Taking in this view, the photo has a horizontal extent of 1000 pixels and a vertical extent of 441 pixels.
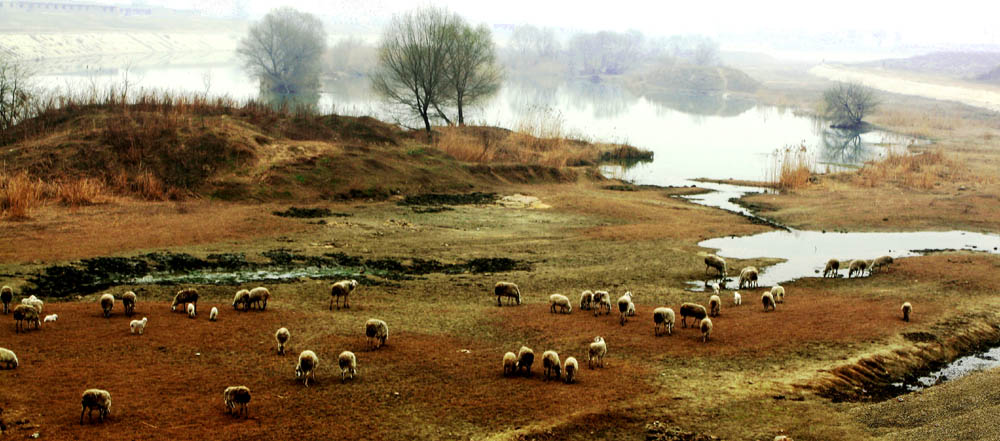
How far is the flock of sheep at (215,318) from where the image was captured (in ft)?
31.4

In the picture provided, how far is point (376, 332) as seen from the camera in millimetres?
13156

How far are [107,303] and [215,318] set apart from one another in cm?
184

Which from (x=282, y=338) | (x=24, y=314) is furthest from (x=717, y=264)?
(x=24, y=314)

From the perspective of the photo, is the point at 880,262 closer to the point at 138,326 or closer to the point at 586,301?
the point at 586,301

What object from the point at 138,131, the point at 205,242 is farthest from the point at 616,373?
the point at 138,131

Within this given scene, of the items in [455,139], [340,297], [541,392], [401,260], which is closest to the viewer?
[541,392]

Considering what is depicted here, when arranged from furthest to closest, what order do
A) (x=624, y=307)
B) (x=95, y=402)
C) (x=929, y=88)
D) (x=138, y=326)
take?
(x=929, y=88) → (x=624, y=307) → (x=138, y=326) → (x=95, y=402)

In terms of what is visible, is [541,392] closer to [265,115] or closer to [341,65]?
[265,115]

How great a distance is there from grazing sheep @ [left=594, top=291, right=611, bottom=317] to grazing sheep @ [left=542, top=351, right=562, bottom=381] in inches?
171

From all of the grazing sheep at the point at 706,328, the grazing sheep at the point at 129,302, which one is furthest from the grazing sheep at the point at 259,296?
the grazing sheep at the point at 706,328

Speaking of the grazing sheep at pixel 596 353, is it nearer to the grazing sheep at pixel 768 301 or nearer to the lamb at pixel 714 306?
the lamb at pixel 714 306

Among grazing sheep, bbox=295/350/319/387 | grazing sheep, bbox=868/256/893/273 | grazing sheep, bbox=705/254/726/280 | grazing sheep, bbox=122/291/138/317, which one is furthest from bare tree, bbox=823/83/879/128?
grazing sheep, bbox=295/350/319/387

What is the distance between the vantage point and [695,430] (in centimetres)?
1073

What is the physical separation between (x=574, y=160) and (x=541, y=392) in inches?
1537
